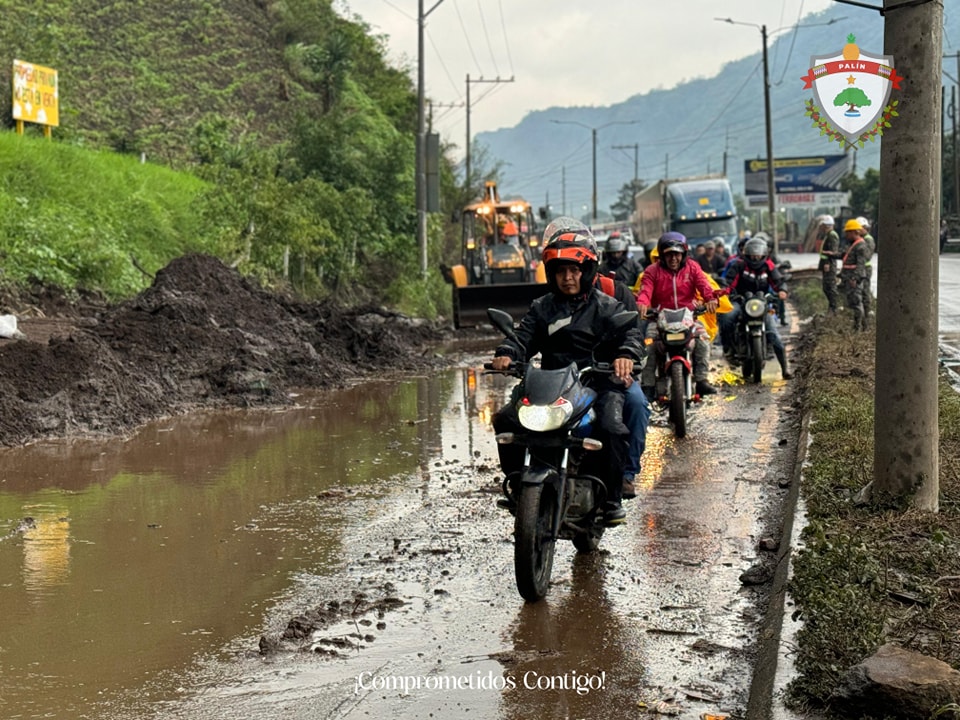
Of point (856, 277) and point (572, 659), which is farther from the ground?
point (856, 277)

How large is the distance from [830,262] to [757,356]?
6025mm

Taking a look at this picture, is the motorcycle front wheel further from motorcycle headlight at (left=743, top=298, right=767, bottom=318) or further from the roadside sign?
the roadside sign

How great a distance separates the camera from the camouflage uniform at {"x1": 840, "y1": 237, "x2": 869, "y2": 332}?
63.6 feet

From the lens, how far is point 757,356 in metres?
15.4

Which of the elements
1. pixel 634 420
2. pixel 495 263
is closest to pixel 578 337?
pixel 634 420

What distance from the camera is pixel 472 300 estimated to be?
87.0 feet

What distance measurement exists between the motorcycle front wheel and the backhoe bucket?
20117 mm

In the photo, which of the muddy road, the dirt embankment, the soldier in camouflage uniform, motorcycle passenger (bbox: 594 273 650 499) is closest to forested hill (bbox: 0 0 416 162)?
the dirt embankment

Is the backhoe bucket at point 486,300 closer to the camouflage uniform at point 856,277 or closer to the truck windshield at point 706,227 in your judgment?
the camouflage uniform at point 856,277

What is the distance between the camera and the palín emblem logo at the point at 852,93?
6.94 meters

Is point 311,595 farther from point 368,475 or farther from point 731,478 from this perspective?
point 731,478

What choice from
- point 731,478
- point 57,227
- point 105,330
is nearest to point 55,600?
point 731,478

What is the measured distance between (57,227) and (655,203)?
37.1 m

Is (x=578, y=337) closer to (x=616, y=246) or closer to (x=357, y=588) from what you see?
(x=357, y=588)
